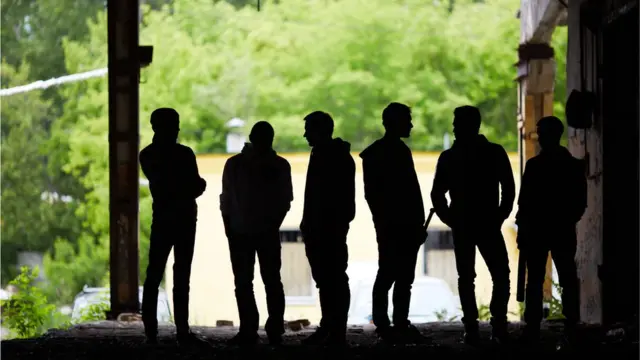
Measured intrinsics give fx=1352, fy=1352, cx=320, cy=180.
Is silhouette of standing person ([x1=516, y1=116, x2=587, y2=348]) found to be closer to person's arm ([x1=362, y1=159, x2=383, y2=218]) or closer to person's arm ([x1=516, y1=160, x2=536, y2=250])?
person's arm ([x1=516, y1=160, x2=536, y2=250])

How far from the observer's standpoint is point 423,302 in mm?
22328

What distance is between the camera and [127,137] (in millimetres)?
15359

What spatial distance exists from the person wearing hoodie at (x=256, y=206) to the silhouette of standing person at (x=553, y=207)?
1751 mm

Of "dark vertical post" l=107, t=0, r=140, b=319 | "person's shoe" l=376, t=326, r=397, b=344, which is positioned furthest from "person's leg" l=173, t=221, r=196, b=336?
"dark vertical post" l=107, t=0, r=140, b=319

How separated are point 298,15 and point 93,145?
871 cm

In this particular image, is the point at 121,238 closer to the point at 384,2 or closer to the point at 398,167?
the point at 398,167

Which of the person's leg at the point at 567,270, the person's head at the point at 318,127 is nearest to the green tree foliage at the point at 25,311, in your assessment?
the person's head at the point at 318,127

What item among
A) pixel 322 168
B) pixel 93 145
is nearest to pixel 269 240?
pixel 322 168

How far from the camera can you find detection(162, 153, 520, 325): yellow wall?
1097 inches

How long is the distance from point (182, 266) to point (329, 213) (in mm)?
1126

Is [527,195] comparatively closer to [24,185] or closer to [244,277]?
[244,277]

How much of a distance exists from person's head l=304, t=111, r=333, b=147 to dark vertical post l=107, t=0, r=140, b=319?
5.91 meters

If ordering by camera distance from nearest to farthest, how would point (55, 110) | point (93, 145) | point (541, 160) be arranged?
1. point (541, 160)
2. point (93, 145)
3. point (55, 110)

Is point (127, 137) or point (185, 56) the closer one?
point (127, 137)
